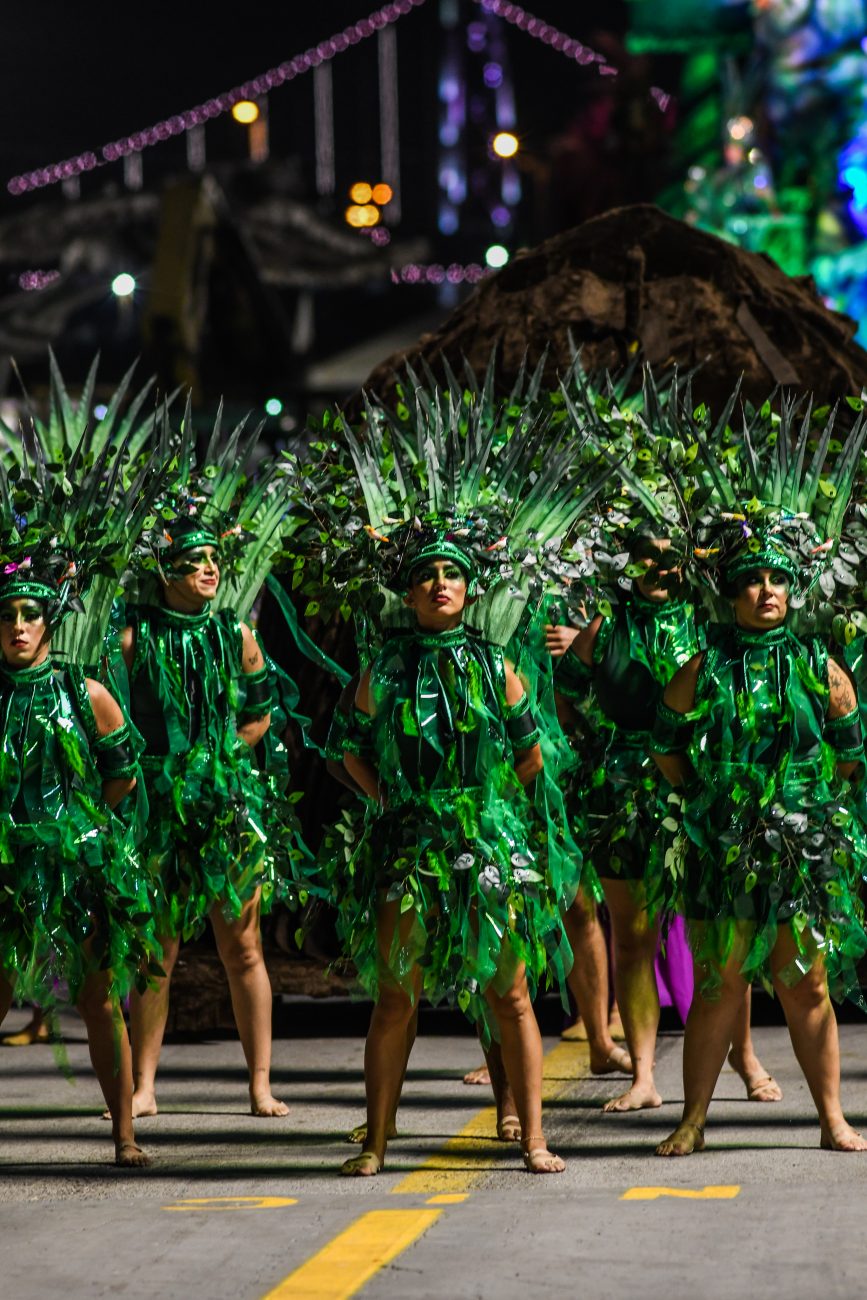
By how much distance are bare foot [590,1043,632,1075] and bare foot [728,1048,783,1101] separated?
0.50 m

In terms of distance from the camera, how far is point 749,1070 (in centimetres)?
755

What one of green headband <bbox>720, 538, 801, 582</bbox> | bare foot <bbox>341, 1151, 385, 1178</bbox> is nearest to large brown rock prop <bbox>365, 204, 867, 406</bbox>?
green headband <bbox>720, 538, 801, 582</bbox>

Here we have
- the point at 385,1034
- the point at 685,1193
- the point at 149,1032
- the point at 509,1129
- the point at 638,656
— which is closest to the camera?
the point at 685,1193

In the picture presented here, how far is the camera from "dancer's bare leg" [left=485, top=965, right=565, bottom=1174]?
632 cm

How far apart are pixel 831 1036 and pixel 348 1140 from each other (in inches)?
57.8

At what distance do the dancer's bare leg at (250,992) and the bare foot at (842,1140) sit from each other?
1.83 m

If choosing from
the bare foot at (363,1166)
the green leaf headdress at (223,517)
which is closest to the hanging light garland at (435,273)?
the green leaf headdress at (223,517)

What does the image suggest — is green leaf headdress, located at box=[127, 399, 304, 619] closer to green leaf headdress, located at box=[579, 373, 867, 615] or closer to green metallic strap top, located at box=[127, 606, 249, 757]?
green metallic strap top, located at box=[127, 606, 249, 757]

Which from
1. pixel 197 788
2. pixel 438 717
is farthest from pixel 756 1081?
pixel 197 788

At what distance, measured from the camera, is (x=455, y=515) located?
6691mm

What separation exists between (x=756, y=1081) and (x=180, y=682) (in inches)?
88.4

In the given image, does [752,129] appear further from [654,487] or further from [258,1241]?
[258,1241]

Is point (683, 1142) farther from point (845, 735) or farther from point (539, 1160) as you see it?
point (845, 735)

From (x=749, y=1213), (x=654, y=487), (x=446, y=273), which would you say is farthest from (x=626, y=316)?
(x=446, y=273)
